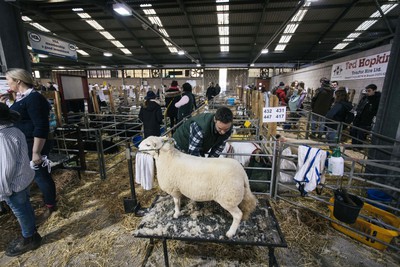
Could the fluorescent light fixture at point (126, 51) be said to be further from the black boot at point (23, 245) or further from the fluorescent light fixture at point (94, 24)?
the black boot at point (23, 245)

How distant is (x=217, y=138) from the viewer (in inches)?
84.1

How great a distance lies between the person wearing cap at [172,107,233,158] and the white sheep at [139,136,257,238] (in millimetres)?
311

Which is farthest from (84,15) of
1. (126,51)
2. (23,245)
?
(23,245)

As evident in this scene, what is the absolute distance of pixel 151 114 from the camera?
4.19 metres

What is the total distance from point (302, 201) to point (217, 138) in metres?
2.19

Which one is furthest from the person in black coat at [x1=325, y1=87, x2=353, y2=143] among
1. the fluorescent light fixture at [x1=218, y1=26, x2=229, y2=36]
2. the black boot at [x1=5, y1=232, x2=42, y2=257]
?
the fluorescent light fixture at [x1=218, y1=26, x2=229, y2=36]

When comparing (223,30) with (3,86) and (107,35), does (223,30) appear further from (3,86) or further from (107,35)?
(3,86)

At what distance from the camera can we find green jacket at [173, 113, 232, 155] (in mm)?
1950

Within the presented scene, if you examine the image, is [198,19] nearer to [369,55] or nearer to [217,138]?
[369,55]

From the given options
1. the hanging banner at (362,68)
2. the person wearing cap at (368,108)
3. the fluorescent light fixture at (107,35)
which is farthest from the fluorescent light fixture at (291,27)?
the fluorescent light fixture at (107,35)

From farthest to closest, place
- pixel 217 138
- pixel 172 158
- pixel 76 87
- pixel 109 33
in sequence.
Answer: pixel 109 33 < pixel 76 87 < pixel 217 138 < pixel 172 158

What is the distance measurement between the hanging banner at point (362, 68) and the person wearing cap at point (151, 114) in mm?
8533

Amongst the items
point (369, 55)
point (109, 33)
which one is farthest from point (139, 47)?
point (369, 55)

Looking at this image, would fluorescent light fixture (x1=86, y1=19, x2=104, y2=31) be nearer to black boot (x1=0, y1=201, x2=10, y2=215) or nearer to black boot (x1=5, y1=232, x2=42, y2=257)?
black boot (x1=0, y1=201, x2=10, y2=215)
